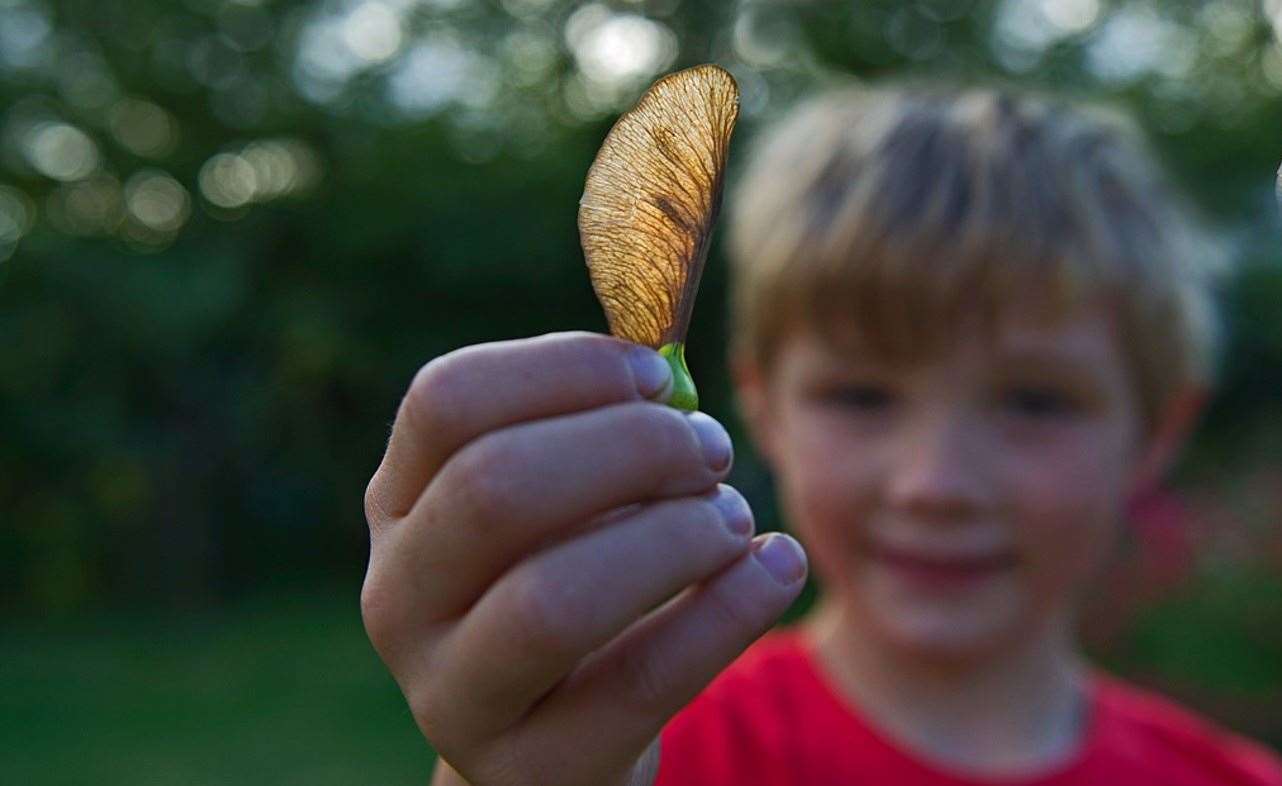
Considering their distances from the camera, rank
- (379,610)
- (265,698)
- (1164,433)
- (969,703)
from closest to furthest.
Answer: (379,610), (969,703), (1164,433), (265,698)

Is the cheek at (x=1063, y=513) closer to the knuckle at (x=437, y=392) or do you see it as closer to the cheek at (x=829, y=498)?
the cheek at (x=829, y=498)

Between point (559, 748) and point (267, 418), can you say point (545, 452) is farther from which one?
point (267, 418)

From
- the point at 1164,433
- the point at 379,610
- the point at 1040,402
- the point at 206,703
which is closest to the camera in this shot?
the point at 379,610

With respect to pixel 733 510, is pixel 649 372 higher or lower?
higher

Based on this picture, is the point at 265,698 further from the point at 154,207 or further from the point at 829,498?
the point at 829,498

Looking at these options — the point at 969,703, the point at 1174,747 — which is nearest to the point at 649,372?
the point at 969,703

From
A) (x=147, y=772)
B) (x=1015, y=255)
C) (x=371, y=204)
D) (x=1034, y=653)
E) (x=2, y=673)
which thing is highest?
(x=1015, y=255)

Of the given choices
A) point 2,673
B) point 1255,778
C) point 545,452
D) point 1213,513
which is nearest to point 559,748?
point 545,452
